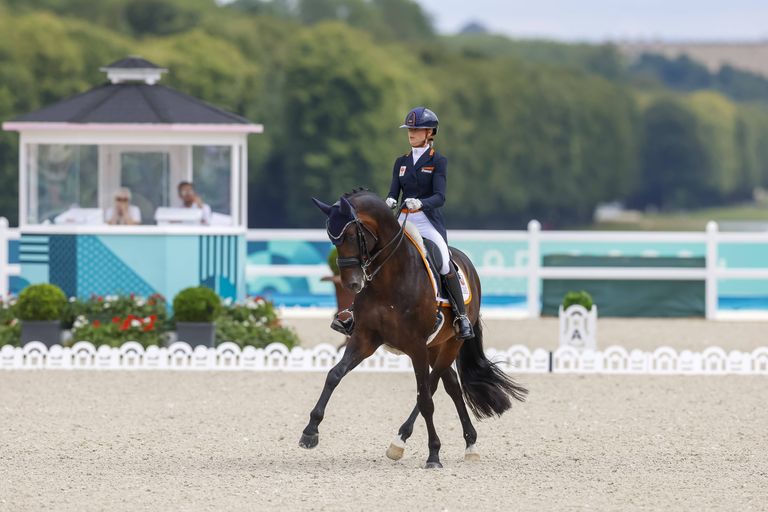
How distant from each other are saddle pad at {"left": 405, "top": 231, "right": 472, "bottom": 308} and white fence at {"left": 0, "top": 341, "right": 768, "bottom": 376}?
4.97 metres

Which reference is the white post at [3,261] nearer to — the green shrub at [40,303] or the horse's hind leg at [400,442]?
the green shrub at [40,303]

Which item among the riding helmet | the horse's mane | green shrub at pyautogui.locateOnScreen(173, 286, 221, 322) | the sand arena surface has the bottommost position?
the sand arena surface

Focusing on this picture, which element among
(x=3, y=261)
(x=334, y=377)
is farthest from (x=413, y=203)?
(x=3, y=261)

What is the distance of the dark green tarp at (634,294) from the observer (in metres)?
24.7

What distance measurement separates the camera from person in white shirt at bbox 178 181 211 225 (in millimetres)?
18984

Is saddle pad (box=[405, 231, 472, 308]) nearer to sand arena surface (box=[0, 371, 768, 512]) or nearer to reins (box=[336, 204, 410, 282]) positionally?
reins (box=[336, 204, 410, 282])

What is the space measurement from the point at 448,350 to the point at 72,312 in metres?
7.19

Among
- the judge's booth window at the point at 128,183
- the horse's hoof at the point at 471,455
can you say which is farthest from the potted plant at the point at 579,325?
the horse's hoof at the point at 471,455

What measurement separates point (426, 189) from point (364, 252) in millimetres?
1007

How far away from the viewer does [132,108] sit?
1892cm

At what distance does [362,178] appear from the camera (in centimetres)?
6412

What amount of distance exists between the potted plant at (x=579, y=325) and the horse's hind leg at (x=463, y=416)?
6.55 metres

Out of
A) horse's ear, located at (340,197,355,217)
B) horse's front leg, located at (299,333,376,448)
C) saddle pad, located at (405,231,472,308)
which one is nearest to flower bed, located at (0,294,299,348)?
saddle pad, located at (405,231,472,308)

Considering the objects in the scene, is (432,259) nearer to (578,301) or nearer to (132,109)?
(578,301)
